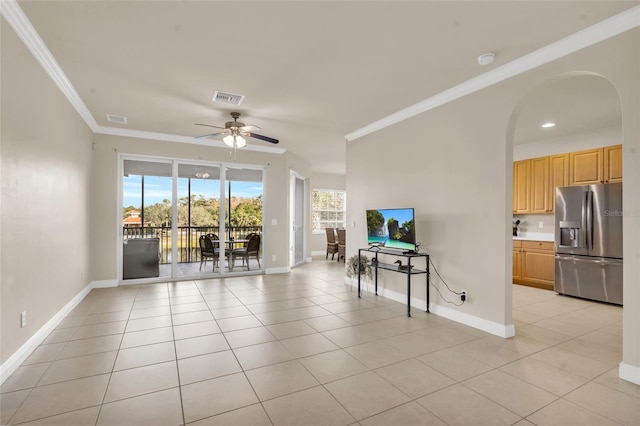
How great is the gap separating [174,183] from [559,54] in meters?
6.15

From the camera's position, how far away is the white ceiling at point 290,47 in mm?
2391

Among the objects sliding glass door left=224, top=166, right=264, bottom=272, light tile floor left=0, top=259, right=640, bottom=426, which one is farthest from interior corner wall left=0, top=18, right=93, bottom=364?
sliding glass door left=224, top=166, right=264, bottom=272

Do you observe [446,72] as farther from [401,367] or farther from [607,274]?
[607,274]

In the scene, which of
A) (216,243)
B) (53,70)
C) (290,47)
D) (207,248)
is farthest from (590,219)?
(53,70)

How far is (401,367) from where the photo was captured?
2660mm

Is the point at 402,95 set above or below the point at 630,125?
above

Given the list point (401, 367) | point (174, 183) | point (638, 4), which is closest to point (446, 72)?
point (638, 4)

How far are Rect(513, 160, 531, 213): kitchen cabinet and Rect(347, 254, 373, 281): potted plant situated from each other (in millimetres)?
3374

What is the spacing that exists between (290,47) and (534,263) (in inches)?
229

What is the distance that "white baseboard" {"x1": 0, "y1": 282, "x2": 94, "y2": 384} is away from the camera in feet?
8.04

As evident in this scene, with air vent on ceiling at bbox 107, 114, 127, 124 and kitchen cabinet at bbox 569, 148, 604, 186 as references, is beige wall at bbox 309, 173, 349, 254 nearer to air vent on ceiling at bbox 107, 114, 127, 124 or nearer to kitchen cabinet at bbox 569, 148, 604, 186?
air vent on ceiling at bbox 107, 114, 127, 124

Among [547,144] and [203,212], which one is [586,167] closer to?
[547,144]

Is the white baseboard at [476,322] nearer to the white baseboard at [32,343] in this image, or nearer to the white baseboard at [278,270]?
the white baseboard at [278,270]

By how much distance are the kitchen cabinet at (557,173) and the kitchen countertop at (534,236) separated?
583 millimetres
